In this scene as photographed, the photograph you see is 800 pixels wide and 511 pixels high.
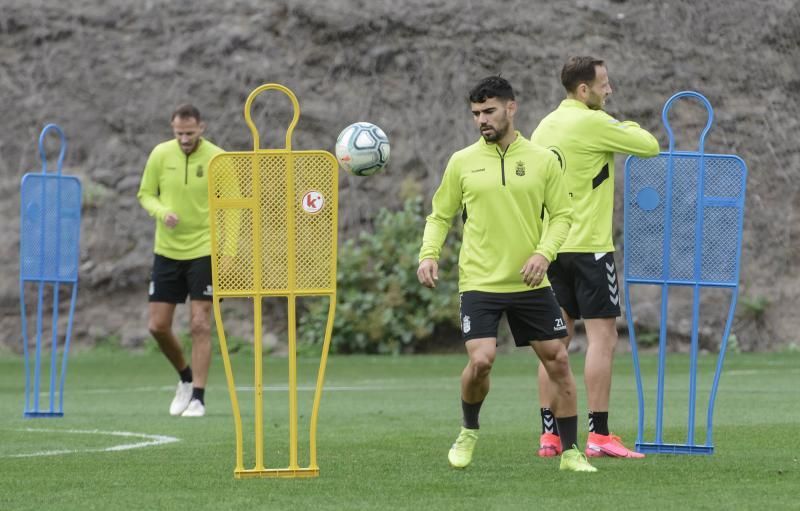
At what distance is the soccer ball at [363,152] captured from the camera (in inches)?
316

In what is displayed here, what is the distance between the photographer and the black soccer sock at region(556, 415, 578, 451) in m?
7.54

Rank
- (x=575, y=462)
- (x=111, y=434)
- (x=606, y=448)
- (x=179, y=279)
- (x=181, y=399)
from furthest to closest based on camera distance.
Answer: (x=179, y=279) → (x=181, y=399) → (x=111, y=434) → (x=606, y=448) → (x=575, y=462)

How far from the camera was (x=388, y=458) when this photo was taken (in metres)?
8.10

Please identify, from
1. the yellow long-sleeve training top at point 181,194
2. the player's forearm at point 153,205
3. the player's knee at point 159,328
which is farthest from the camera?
the player's knee at point 159,328

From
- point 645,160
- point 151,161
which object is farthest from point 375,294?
point 645,160

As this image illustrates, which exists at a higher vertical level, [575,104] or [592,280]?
[575,104]

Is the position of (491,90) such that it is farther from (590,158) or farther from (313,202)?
(590,158)

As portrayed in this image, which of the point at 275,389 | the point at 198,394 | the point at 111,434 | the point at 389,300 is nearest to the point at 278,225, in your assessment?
the point at 111,434

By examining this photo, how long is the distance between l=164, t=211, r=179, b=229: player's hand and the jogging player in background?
178 millimetres

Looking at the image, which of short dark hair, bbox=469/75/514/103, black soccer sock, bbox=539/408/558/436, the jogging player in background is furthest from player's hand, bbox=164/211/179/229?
short dark hair, bbox=469/75/514/103

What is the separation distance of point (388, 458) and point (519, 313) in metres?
1.18

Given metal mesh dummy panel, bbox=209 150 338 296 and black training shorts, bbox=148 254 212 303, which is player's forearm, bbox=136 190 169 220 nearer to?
black training shorts, bbox=148 254 212 303

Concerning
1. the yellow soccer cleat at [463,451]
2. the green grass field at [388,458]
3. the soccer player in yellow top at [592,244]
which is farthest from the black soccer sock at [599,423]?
the yellow soccer cleat at [463,451]

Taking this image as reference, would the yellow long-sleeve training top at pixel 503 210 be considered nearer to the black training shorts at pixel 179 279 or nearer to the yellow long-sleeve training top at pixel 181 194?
the black training shorts at pixel 179 279
